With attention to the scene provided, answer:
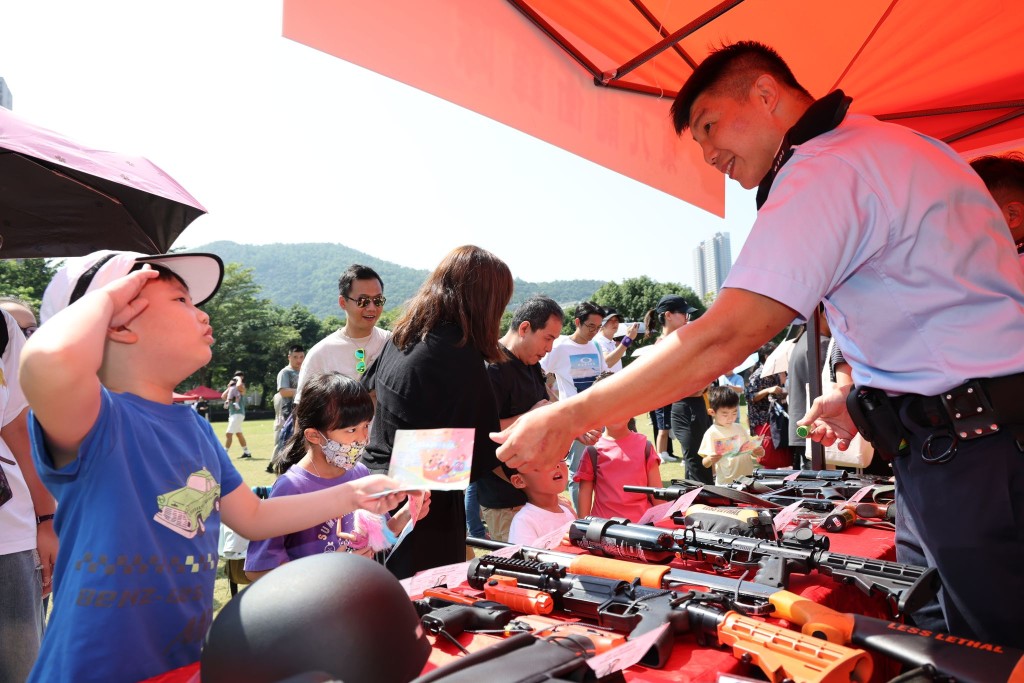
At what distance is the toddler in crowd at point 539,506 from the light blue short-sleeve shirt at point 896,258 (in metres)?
1.67

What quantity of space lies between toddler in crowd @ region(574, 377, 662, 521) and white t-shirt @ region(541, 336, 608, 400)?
8.48 feet

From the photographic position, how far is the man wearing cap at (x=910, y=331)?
1.43 m

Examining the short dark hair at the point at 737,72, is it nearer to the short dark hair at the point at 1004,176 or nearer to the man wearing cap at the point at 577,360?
the short dark hair at the point at 1004,176

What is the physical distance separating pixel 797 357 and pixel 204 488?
4.72m

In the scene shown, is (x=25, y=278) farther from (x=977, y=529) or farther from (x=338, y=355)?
(x=977, y=529)

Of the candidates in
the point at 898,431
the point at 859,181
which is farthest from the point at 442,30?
the point at 898,431

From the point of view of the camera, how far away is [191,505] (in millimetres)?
1556

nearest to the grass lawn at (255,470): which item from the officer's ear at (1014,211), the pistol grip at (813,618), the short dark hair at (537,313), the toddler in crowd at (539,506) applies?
the toddler in crowd at (539,506)

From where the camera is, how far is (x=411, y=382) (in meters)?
2.70

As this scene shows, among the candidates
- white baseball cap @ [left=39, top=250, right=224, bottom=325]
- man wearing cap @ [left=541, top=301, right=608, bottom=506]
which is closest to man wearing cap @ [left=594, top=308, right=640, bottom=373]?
man wearing cap @ [left=541, top=301, right=608, bottom=506]

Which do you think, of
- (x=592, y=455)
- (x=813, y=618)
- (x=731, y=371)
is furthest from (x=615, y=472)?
(x=813, y=618)

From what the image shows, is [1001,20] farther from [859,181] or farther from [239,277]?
[239,277]

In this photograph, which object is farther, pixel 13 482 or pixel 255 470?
pixel 255 470

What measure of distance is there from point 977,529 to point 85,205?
417 centimetres
